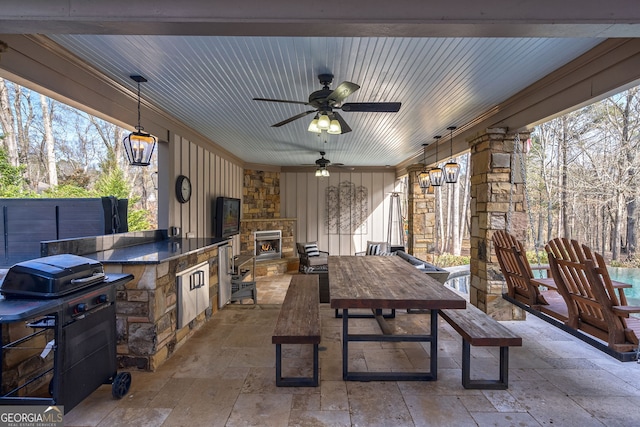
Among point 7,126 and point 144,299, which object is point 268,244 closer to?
point 144,299

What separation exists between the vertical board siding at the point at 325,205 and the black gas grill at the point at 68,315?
707 centimetres

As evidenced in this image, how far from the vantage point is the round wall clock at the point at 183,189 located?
171 inches

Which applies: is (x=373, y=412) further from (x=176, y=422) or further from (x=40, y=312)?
(x=40, y=312)

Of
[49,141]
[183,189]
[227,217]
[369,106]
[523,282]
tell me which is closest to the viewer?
[369,106]

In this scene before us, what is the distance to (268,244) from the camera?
8242 millimetres

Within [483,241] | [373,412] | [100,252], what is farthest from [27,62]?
[483,241]

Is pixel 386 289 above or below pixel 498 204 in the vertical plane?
below

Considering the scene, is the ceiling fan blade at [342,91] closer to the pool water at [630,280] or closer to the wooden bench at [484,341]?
the wooden bench at [484,341]

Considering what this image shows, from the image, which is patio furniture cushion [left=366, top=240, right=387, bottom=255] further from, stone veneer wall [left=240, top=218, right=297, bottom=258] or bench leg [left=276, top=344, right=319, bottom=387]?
bench leg [left=276, top=344, right=319, bottom=387]

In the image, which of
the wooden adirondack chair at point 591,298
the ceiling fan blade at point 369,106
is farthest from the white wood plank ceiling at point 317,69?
the wooden adirondack chair at point 591,298

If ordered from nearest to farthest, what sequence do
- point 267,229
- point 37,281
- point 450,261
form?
Result: point 37,281, point 267,229, point 450,261

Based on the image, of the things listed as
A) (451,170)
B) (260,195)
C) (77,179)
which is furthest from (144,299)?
(77,179)

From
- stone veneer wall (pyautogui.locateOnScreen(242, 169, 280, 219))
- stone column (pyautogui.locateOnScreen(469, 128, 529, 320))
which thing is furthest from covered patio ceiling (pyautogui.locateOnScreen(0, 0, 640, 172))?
stone veneer wall (pyautogui.locateOnScreen(242, 169, 280, 219))

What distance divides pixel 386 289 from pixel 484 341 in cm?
74
